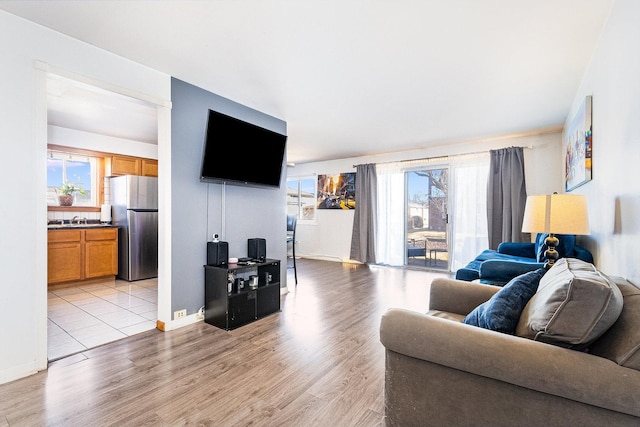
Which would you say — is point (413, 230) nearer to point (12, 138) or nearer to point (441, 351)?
point (441, 351)

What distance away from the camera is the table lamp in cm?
207

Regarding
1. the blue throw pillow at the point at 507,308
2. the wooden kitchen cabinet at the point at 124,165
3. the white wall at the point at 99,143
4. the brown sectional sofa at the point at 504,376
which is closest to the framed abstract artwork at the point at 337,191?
the white wall at the point at 99,143

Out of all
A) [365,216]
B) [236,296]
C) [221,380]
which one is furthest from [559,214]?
[365,216]

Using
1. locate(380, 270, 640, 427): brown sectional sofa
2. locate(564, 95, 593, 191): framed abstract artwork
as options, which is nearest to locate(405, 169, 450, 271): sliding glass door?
locate(564, 95, 593, 191): framed abstract artwork

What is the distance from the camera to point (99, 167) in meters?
5.13

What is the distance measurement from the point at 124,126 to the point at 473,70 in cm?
463

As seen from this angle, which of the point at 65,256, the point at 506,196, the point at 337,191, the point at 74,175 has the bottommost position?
the point at 65,256

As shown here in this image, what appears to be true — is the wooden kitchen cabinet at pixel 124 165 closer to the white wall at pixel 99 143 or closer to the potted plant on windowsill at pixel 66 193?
the white wall at pixel 99 143

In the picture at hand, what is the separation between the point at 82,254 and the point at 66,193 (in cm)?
114

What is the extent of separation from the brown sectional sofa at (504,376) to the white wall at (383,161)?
401cm

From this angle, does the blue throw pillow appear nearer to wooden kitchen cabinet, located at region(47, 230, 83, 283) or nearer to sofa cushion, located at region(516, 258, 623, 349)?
sofa cushion, located at region(516, 258, 623, 349)

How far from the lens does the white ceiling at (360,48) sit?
1.91 meters

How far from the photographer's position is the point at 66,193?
4.77 meters

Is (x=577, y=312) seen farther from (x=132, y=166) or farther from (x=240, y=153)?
(x=132, y=166)
